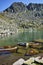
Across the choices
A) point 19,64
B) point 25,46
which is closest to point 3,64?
point 19,64

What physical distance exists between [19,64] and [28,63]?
4.75ft

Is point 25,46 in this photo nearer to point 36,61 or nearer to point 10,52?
point 10,52

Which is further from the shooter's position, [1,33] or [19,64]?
[1,33]

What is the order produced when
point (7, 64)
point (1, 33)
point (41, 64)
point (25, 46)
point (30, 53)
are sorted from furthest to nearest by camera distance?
point (1, 33)
point (25, 46)
point (30, 53)
point (7, 64)
point (41, 64)

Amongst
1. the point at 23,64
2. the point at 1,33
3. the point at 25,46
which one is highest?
the point at 23,64

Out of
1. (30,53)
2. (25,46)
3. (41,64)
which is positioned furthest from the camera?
(25,46)

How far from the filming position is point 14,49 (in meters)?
41.9

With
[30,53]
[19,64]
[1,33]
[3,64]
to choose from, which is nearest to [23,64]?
[19,64]

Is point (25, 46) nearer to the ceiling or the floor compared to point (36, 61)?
nearer to the floor

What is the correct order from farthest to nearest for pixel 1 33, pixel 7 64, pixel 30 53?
1. pixel 1 33
2. pixel 30 53
3. pixel 7 64

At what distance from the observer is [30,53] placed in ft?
117

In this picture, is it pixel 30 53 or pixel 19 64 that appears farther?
pixel 30 53

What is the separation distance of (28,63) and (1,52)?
16573 millimetres

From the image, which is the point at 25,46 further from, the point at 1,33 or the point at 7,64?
the point at 1,33
